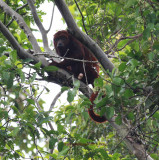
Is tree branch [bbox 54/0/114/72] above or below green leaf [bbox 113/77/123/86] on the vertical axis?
above

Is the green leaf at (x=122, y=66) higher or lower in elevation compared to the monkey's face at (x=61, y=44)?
lower

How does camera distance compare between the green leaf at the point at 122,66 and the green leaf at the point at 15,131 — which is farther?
the green leaf at the point at 15,131

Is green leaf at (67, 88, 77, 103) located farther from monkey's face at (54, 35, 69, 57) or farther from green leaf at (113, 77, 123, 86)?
monkey's face at (54, 35, 69, 57)

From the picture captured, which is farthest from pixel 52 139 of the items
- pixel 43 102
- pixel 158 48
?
pixel 43 102

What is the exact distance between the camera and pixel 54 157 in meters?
2.84

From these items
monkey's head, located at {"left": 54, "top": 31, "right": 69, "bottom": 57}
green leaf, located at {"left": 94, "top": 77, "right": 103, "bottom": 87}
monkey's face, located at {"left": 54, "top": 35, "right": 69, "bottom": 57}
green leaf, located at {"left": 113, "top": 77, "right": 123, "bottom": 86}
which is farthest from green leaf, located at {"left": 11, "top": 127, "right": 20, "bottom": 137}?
monkey's face, located at {"left": 54, "top": 35, "right": 69, "bottom": 57}

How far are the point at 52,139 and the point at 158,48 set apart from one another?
4.44 ft

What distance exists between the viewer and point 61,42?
18.2 ft

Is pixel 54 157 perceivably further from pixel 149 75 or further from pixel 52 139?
pixel 149 75

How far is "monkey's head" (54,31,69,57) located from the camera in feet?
18.1

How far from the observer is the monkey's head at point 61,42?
5.51 meters

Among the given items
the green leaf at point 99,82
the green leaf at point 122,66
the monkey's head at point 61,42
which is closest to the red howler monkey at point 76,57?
the monkey's head at point 61,42

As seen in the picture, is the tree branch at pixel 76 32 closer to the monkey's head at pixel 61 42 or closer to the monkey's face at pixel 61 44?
the monkey's head at pixel 61 42

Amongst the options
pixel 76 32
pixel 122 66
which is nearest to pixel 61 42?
Result: pixel 76 32
